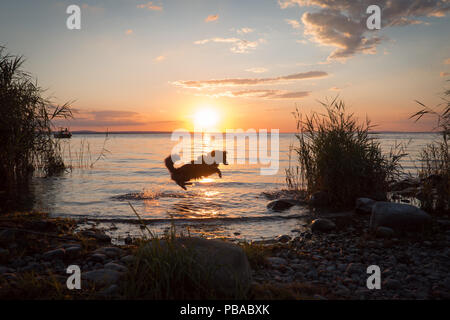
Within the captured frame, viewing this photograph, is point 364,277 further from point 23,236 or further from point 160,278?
point 23,236

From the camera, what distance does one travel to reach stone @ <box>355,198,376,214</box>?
8.23m

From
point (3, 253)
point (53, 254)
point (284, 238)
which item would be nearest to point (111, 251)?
point (53, 254)

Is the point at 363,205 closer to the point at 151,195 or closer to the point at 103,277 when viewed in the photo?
the point at 103,277

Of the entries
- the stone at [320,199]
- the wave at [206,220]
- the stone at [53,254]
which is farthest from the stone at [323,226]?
the stone at [53,254]

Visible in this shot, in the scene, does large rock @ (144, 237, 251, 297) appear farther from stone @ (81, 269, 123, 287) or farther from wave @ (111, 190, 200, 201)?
wave @ (111, 190, 200, 201)

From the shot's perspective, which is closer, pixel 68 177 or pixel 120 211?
pixel 120 211

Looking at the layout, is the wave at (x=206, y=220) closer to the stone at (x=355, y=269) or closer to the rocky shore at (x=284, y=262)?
the rocky shore at (x=284, y=262)

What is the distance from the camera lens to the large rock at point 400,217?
6273 millimetres

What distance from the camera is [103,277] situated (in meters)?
3.69

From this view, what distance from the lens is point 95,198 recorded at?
36.2ft

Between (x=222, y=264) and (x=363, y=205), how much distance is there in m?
6.57

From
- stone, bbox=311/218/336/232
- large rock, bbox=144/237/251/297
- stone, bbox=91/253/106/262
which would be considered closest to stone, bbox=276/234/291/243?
stone, bbox=311/218/336/232

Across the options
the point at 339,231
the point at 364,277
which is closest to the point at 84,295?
the point at 364,277
